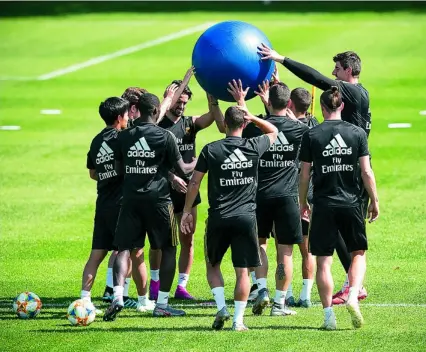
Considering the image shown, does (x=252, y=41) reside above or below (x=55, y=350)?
above

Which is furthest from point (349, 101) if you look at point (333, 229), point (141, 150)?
point (141, 150)

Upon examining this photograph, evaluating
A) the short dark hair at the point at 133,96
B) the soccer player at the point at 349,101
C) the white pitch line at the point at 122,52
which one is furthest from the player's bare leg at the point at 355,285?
the white pitch line at the point at 122,52

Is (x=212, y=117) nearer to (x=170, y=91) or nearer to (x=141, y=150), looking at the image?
(x=170, y=91)

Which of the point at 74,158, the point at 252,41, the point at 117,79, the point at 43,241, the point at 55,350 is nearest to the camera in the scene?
the point at 55,350

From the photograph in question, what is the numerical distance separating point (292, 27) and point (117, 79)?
7475 millimetres

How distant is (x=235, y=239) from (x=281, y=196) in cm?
107

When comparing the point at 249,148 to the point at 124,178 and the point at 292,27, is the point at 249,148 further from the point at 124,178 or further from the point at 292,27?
the point at 292,27

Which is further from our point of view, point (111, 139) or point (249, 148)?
point (111, 139)

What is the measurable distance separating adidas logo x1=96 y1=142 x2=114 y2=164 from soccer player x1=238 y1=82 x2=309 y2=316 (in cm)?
170

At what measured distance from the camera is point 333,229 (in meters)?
11.1

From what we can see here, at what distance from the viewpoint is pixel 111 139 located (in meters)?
11.9

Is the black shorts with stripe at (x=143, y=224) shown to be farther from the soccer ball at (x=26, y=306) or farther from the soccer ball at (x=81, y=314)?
the soccer ball at (x=26, y=306)

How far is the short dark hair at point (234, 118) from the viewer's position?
10.9 meters

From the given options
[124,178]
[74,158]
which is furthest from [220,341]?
[74,158]
